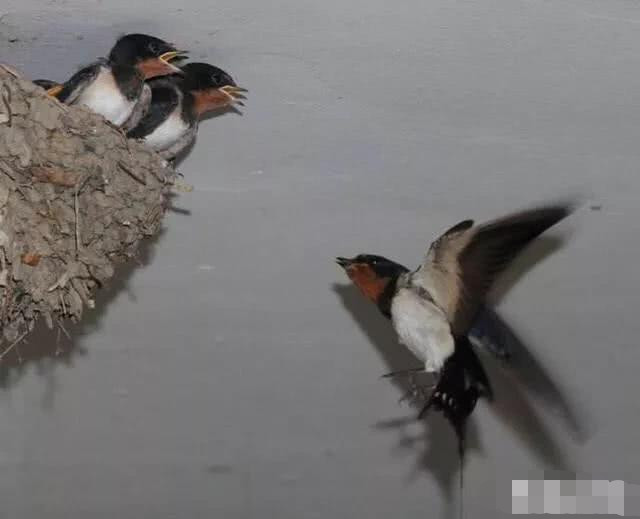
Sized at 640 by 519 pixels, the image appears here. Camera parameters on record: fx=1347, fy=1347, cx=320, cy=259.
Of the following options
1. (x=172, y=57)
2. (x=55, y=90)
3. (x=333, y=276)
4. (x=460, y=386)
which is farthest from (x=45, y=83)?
(x=460, y=386)

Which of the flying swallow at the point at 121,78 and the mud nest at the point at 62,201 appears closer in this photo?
the mud nest at the point at 62,201

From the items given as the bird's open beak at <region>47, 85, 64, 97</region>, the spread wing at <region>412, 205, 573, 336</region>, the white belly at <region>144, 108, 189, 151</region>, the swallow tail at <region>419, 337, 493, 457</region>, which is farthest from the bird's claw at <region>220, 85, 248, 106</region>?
the swallow tail at <region>419, 337, 493, 457</region>

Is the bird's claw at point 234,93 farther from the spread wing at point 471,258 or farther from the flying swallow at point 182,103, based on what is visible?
the spread wing at point 471,258

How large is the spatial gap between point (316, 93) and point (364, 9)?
205 mm

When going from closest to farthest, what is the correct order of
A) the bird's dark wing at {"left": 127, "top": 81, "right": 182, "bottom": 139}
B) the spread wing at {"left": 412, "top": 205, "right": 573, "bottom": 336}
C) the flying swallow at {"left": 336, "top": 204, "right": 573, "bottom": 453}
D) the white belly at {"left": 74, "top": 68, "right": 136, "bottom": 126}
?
the spread wing at {"left": 412, "top": 205, "right": 573, "bottom": 336}, the flying swallow at {"left": 336, "top": 204, "right": 573, "bottom": 453}, the white belly at {"left": 74, "top": 68, "right": 136, "bottom": 126}, the bird's dark wing at {"left": 127, "top": 81, "right": 182, "bottom": 139}

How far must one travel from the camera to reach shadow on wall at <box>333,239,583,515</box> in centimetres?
221

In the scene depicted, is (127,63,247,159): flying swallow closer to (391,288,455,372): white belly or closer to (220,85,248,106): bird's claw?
(220,85,248,106): bird's claw

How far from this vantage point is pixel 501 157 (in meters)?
2.37

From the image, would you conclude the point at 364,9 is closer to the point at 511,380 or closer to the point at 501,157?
the point at 501,157

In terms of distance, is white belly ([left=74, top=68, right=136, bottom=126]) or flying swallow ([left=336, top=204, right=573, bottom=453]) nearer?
Result: flying swallow ([left=336, top=204, right=573, bottom=453])

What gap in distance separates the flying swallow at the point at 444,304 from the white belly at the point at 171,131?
0.37 meters

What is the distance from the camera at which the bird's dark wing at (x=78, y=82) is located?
2209 millimetres

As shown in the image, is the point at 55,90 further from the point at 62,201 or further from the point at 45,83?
the point at 62,201

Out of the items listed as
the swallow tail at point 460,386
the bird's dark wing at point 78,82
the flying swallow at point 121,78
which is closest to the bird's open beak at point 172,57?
the flying swallow at point 121,78
